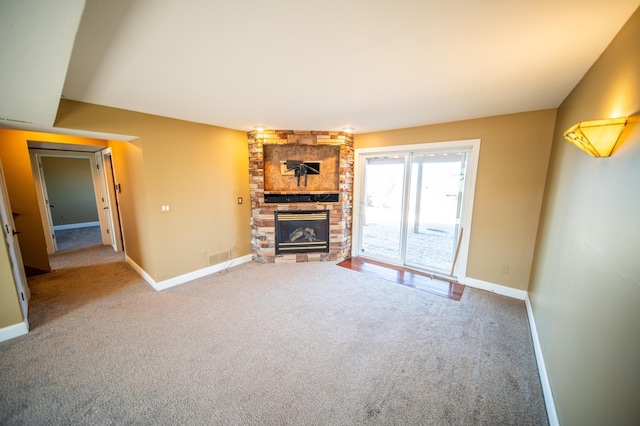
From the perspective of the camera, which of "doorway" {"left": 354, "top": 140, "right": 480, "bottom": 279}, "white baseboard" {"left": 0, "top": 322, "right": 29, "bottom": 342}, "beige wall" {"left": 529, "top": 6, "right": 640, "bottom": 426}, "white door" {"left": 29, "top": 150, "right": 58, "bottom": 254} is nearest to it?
"beige wall" {"left": 529, "top": 6, "right": 640, "bottom": 426}

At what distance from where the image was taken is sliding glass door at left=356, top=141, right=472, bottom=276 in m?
3.53

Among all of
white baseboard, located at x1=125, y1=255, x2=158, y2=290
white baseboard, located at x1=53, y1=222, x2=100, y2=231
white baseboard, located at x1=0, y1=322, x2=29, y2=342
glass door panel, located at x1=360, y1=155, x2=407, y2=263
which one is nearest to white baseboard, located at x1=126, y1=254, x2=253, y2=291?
white baseboard, located at x1=125, y1=255, x2=158, y2=290

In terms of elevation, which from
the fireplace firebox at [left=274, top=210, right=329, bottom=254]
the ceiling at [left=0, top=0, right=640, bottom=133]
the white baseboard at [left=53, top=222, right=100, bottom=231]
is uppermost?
the ceiling at [left=0, top=0, right=640, bottom=133]

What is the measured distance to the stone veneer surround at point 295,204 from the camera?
4.06 meters

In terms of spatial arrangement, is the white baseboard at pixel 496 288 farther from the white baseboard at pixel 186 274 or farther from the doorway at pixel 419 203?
the white baseboard at pixel 186 274

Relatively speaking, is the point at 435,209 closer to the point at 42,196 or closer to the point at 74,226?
the point at 42,196

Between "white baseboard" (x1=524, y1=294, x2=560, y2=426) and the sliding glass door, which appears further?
the sliding glass door

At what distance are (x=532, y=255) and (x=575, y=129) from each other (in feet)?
7.40

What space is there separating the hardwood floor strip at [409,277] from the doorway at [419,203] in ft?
0.62

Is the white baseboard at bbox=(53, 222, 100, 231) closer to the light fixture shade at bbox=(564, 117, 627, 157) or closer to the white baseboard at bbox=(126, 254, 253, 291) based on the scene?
the white baseboard at bbox=(126, 254, 253, 291)

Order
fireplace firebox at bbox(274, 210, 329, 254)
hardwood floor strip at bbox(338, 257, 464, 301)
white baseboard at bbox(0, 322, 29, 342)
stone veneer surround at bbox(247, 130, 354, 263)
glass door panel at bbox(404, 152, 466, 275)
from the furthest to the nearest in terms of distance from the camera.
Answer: fireplace firebox at bbox(274, 210, 329, 254)
stone veneer surround at bbox(247, 130, 354, 263)
glass door panel at bbox(404, 152, 466, 275)
hardwood floor strip at bbox(338, 257, 464, 301)
white baseboard at bbox(0, 322, 29, 342)

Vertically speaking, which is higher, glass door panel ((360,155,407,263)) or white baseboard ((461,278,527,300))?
glass door panel ((360,155,407,263))

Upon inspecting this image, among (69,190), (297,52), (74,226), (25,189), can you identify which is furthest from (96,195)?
(297,52)

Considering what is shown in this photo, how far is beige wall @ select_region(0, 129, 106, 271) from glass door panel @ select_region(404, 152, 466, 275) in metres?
5.86
